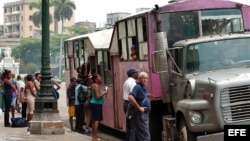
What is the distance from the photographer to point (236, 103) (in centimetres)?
1050

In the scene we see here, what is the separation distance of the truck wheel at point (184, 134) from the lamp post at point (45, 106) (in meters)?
5.59

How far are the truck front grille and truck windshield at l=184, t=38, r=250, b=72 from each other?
1397 mm

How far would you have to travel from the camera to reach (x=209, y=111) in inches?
426

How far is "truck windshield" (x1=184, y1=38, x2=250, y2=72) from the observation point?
39.2 feet

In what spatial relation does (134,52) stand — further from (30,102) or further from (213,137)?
(213,137)

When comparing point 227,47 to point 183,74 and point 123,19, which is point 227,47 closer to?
point 183,74

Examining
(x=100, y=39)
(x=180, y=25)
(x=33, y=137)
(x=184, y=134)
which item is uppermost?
(x=180, y=25)

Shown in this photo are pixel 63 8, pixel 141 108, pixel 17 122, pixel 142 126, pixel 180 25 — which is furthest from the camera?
pixel 63 8

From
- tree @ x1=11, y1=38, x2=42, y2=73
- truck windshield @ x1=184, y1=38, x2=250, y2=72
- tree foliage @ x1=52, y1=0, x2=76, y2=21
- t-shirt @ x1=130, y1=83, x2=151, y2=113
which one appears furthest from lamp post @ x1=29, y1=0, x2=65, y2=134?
tree foliage @ x1=52, y1=0, x2=76, y2=21

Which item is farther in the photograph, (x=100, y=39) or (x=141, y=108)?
(x=100, y=39)

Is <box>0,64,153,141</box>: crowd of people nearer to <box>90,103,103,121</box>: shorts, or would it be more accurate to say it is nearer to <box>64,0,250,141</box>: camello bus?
<box>90,103,103,121</box>: shorts

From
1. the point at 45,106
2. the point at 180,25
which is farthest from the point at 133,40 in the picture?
the point at 45,106

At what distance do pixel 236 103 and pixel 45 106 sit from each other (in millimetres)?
7816

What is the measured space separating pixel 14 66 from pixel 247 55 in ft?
225
